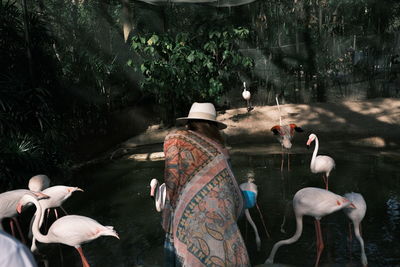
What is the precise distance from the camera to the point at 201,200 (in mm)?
2188

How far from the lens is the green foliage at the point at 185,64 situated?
10.7 meters

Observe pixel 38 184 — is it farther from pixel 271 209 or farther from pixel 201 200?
pixel 201 200

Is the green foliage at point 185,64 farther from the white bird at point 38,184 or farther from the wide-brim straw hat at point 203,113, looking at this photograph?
the wide-brim straw hat at point 203,113

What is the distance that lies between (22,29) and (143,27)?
16.5 ft

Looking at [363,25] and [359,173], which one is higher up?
[363,25]

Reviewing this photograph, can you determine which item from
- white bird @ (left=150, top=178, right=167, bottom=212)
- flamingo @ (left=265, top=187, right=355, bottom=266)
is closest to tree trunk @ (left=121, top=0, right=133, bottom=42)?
white bird @ (left=150, top=178, right=167, bottom=212)

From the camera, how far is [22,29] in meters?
7.79

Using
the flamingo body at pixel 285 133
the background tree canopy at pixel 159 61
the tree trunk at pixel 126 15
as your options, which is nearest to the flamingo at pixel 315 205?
the flamingo body at pixel 285 133

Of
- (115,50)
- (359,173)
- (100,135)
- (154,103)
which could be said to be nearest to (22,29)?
(100,135)

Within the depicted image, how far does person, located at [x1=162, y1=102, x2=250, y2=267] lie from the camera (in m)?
2.13

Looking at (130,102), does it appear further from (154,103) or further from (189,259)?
(189,259)

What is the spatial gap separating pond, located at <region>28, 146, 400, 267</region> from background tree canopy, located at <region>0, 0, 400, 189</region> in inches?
53.7

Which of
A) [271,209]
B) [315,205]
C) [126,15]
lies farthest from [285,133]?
[126,15]

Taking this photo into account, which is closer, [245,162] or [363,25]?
[245,162]
